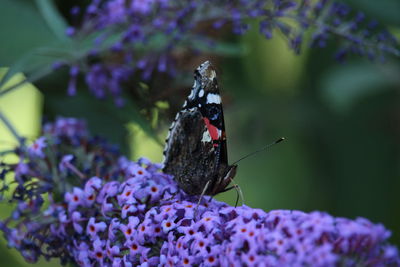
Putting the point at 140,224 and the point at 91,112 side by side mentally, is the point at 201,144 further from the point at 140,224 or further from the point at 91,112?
the point at 91,112

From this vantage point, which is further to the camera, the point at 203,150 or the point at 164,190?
the point at 203,150

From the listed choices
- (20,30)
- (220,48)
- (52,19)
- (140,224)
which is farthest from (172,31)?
(140,224)

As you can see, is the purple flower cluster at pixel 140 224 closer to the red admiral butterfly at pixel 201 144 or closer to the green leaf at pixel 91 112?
the red admiral butterfly at pixel 201 144

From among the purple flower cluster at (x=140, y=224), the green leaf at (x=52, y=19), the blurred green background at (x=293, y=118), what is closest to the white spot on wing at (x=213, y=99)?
the purple flower cluster at (x=140, y=224)

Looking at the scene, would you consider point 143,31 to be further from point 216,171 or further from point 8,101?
point 8,101

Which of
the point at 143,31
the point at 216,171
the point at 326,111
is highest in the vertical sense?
the point at 143,31


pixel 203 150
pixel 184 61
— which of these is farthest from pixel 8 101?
pixel 203 150

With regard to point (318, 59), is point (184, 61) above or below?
above

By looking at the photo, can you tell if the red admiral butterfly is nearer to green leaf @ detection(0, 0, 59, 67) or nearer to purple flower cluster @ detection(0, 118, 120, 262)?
purple flower cluster @ detection(0, 118, 120, 262)
